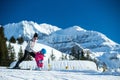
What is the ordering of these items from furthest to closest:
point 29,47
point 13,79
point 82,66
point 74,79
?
point 82,66, point 29,47, point 74,79, point 13,79

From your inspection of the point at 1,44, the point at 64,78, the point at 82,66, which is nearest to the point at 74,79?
the point at 64,78

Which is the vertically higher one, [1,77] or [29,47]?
[29,47]

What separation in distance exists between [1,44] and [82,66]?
85.0 ft

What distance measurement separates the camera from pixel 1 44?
7025 centimetres

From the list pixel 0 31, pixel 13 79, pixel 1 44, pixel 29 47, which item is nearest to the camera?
pixel 13 79

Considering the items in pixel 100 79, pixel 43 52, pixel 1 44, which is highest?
pixel 1 44

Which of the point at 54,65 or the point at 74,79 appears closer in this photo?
the point at 74,79

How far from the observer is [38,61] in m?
17.3

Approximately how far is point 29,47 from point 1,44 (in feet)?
179

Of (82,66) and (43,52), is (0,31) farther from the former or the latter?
(43,52)

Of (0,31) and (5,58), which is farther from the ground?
(0,31)

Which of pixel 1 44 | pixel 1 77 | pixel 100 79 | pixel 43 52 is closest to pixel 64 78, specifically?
pixel 100 79

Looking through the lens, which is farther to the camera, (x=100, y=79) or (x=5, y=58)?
(x=5, y=58)

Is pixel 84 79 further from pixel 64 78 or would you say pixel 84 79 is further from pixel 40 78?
pixel 40 78
